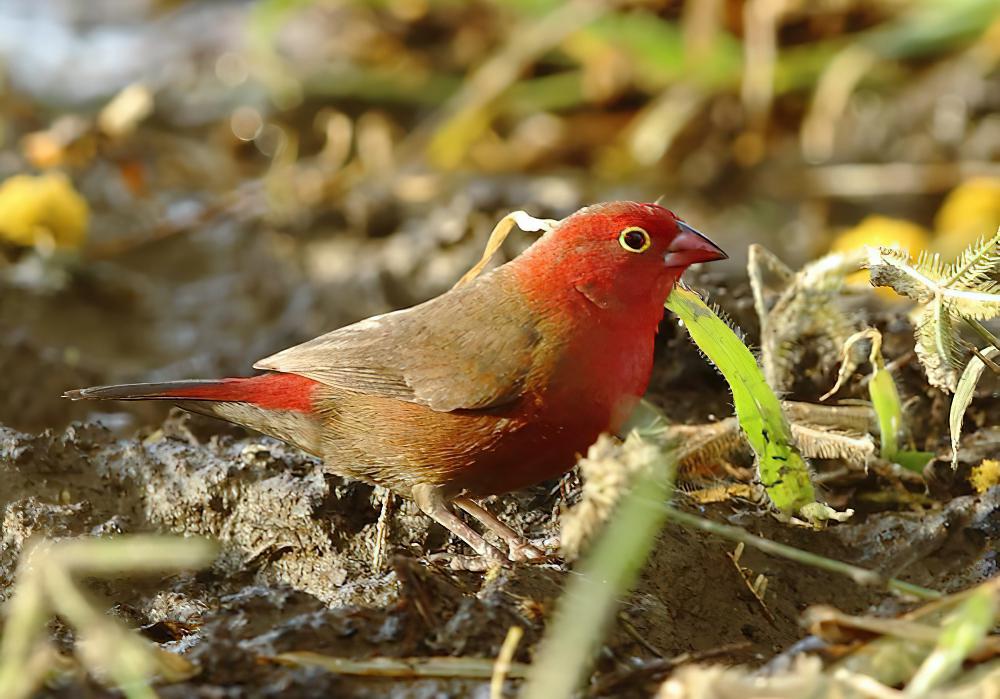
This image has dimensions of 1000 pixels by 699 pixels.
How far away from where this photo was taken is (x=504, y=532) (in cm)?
327

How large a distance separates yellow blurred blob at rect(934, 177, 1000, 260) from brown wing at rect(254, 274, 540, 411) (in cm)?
372

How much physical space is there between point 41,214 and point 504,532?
3723 mm

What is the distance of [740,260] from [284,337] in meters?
2.18

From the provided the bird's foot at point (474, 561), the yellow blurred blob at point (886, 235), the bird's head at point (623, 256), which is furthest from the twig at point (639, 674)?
the yellow blurred blob at point (886, 235)

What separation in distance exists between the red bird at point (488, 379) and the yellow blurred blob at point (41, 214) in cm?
275

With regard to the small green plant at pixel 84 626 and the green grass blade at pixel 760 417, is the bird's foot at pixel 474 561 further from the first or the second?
the small green plant at pixel 84 626

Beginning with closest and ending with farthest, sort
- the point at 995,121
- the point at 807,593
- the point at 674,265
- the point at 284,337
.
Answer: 1. the point at 807,593
2. the point at 674,265
3. the point at 284,337
4. the point at 995,121

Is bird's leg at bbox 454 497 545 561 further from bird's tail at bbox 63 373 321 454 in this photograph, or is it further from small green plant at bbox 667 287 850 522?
small green plant at bbox 667 287 850 522

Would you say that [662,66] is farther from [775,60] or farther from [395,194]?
[395,194]

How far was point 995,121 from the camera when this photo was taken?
293 inches

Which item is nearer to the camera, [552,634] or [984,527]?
[552,634]

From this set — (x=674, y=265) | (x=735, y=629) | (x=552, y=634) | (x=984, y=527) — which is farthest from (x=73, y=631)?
(x=984, y=527)

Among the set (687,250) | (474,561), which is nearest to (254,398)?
(474,561)

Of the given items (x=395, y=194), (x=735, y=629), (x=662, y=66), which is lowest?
(x=735, y=629)
